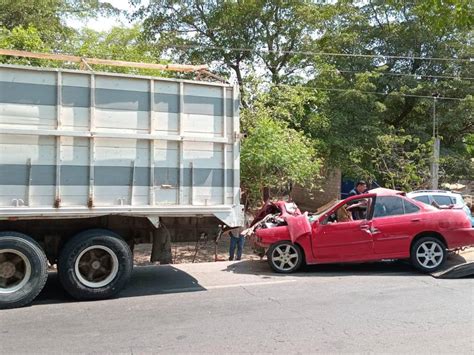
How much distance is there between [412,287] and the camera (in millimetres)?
7492

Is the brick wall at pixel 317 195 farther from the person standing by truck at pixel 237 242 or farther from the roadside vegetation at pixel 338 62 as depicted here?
the person standing by truck at pixel 237 242

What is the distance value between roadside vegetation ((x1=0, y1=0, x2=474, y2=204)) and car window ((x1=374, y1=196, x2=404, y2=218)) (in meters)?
6.53

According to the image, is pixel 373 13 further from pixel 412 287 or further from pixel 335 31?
pixel 412 287

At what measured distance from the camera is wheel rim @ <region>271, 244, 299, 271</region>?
28.9 ft

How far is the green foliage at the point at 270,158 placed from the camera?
40.5ft

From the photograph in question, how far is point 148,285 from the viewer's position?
7.65 metres

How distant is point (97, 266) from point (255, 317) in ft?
7.98

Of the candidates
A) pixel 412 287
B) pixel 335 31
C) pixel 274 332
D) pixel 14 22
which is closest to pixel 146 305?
pixel 274 332

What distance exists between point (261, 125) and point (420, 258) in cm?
549

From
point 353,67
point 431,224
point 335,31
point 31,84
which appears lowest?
point 431,224

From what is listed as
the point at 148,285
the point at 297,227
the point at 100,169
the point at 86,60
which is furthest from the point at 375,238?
the point at 86,60

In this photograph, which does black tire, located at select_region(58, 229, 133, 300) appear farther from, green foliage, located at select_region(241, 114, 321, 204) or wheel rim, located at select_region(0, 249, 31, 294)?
green foliage, located at select_region(241, 114, 321, 204)

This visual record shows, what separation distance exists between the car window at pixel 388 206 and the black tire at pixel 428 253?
2.21 feet

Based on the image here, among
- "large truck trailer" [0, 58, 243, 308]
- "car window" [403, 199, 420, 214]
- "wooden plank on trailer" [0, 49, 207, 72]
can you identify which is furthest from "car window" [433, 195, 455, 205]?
"wooden plank on trailer" [0, 49, 207, 72]
